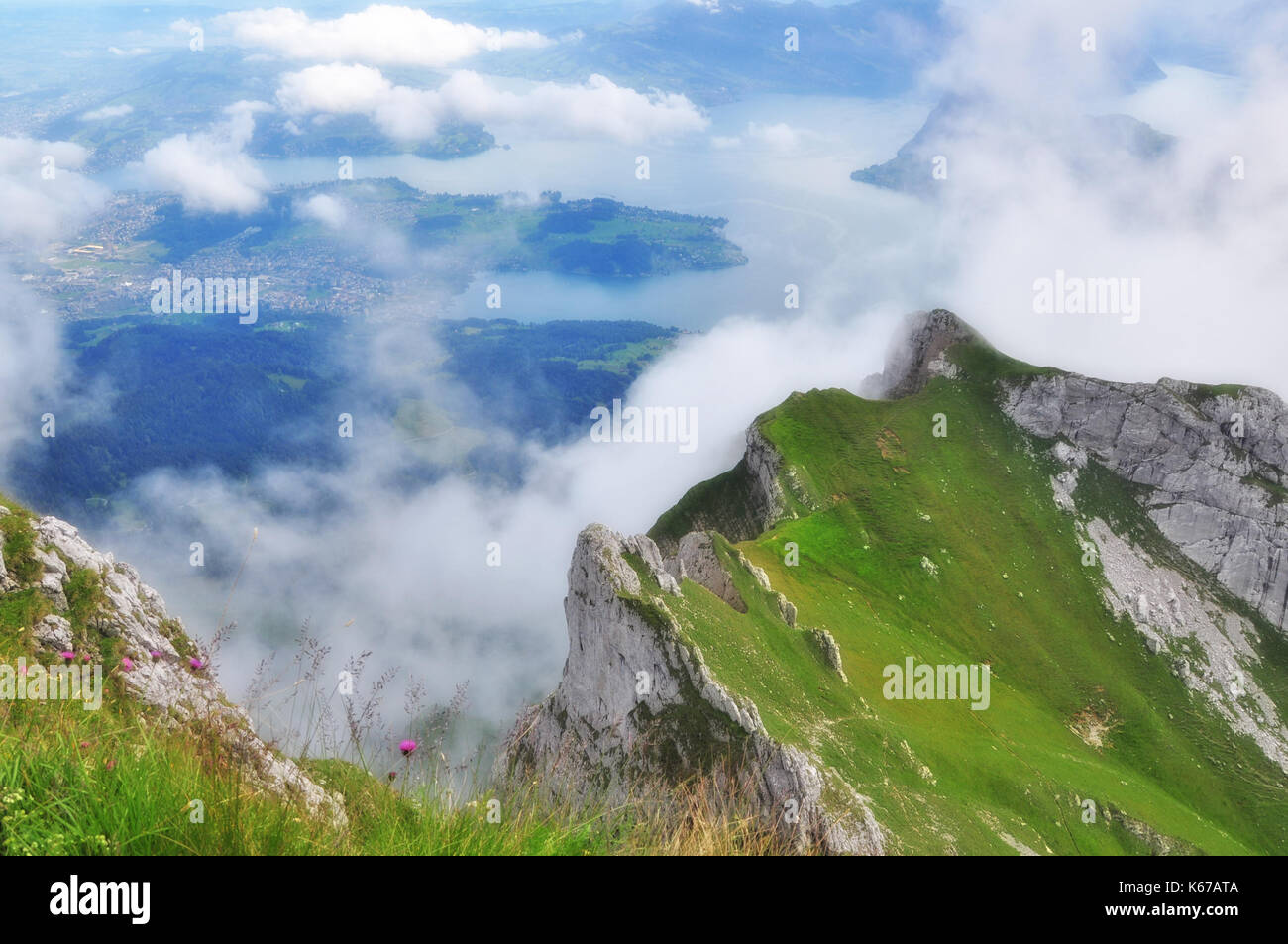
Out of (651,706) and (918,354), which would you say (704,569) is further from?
(918,354)

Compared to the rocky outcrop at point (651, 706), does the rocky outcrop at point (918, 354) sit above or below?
above

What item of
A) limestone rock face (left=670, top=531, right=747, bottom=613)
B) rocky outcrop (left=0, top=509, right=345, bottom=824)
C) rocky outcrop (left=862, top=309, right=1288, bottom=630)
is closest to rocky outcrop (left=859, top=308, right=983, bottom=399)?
rocky outcrop (left=862, top=309, right=1288, bottom=630)
